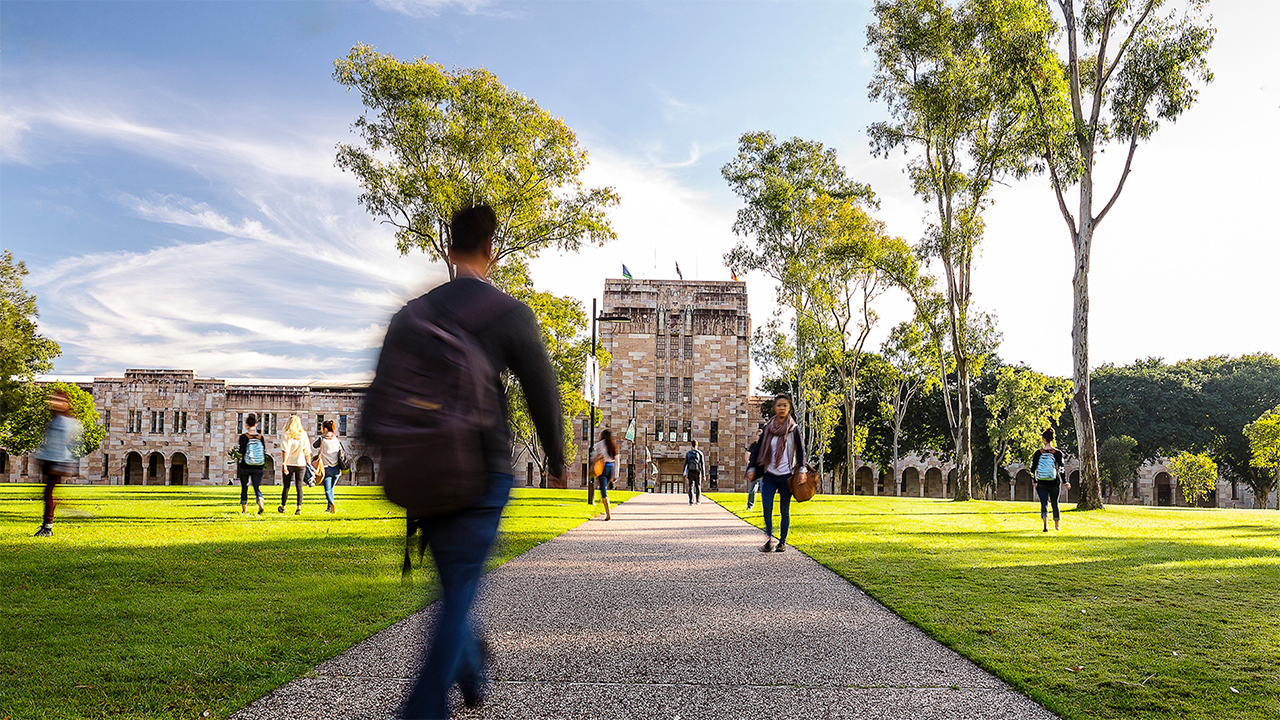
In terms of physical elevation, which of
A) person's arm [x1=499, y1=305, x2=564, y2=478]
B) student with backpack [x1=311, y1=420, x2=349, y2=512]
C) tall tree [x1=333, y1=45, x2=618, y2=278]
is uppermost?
tall tree [x1=333, y1=45, x2=618, y2=278]

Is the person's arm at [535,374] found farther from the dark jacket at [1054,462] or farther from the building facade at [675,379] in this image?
the building facade at [675,379]

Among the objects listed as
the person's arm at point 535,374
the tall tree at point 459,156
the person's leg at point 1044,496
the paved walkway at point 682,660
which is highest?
the tall tree at point 459,156

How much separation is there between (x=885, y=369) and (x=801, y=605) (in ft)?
134

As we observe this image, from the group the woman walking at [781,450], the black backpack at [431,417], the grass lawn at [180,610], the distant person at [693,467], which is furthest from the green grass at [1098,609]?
the distant person at [693,467]

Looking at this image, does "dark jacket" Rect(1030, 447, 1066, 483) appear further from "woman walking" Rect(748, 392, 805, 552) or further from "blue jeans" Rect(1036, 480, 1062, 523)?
"woman walking" Rect(748, 392, 805, 552)

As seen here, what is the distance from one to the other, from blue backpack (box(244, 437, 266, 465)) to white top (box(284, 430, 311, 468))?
0.47 metres

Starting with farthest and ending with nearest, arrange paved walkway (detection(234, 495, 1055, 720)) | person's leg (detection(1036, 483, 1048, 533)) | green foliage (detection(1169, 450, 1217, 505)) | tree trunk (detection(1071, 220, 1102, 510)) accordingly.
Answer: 1. green foliage (detection(1169, 450, 1217, 505))
2. tree trunk (detection(1071, 220, 1102, 510))
3. person's leg (detection(1036, 483, 1048, 533))
4. paved walkway (detection(234, 495, 1055, 720))

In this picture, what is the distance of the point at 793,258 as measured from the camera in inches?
1475

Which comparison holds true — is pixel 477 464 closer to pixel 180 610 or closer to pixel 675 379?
pixel 180 610

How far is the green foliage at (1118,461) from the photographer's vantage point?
5338cm

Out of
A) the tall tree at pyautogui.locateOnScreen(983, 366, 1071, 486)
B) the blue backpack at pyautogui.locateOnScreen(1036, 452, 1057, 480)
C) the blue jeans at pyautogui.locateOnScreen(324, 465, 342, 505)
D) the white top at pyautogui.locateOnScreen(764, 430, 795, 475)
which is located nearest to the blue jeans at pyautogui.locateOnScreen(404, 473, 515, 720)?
the white top at pyautogui.locateOnScreen(764, 430, 795, 475)

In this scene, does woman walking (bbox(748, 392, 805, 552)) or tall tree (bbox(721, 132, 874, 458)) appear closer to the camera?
woman walking (bbox(748, 392, 805, 552))

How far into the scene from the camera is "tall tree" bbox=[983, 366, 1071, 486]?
4716cm

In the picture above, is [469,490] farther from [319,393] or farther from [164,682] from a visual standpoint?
[319,393]
